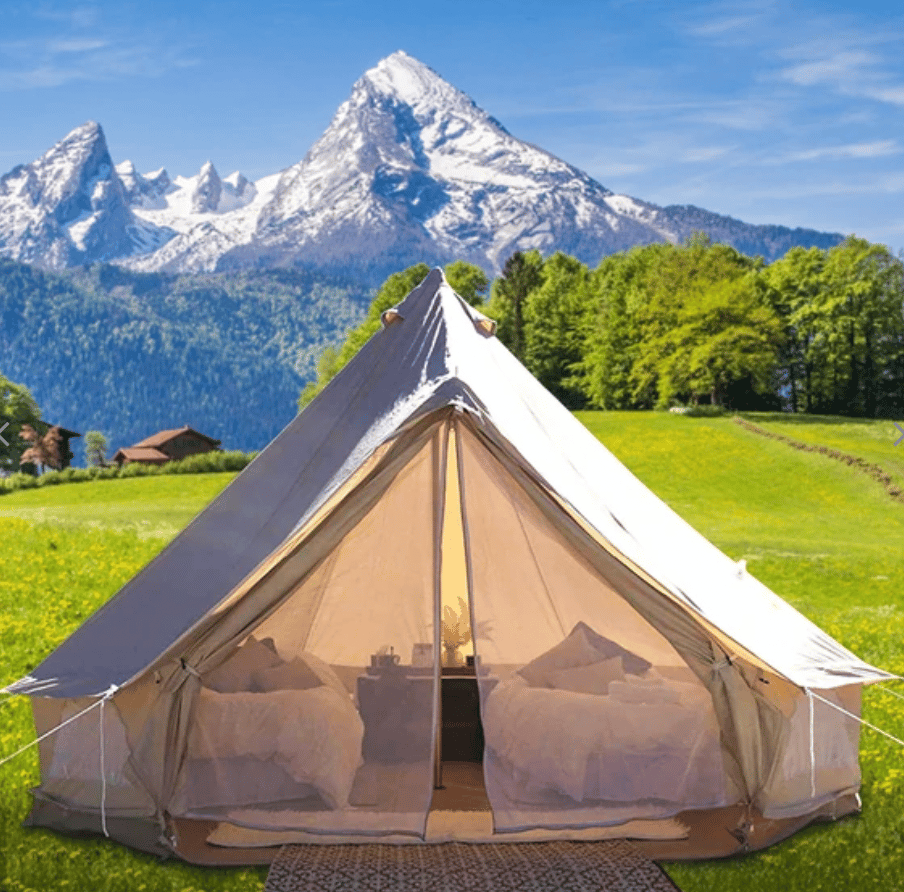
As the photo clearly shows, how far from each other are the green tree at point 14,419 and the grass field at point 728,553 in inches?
1435

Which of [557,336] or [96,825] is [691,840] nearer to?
[96,825]

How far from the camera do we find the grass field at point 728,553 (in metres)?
6.66

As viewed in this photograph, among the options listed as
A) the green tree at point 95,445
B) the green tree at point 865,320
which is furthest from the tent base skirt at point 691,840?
the green tree at point 95,445

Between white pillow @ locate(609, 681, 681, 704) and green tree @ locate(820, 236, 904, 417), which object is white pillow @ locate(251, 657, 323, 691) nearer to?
white pillow @ locate(609, 681, 681, 704)

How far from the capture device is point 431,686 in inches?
284

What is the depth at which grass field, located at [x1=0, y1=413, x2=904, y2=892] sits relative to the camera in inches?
262

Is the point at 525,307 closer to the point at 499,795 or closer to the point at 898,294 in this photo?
the point at 898,294

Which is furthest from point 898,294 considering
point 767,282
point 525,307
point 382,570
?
point 382,570

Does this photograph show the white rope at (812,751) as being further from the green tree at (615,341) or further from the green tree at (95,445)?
the green tree at (95,445)

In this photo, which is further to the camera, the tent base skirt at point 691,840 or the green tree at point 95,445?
the green tree at point 95,445

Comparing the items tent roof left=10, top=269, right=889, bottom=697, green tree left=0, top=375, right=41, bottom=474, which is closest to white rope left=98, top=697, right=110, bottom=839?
tent roof left=10, top=269, right=889, bottom=697

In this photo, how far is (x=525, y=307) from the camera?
6869 cm

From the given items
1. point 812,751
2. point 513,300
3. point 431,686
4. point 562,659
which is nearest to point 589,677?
point 562,659

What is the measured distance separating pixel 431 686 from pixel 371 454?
1.47 meters
